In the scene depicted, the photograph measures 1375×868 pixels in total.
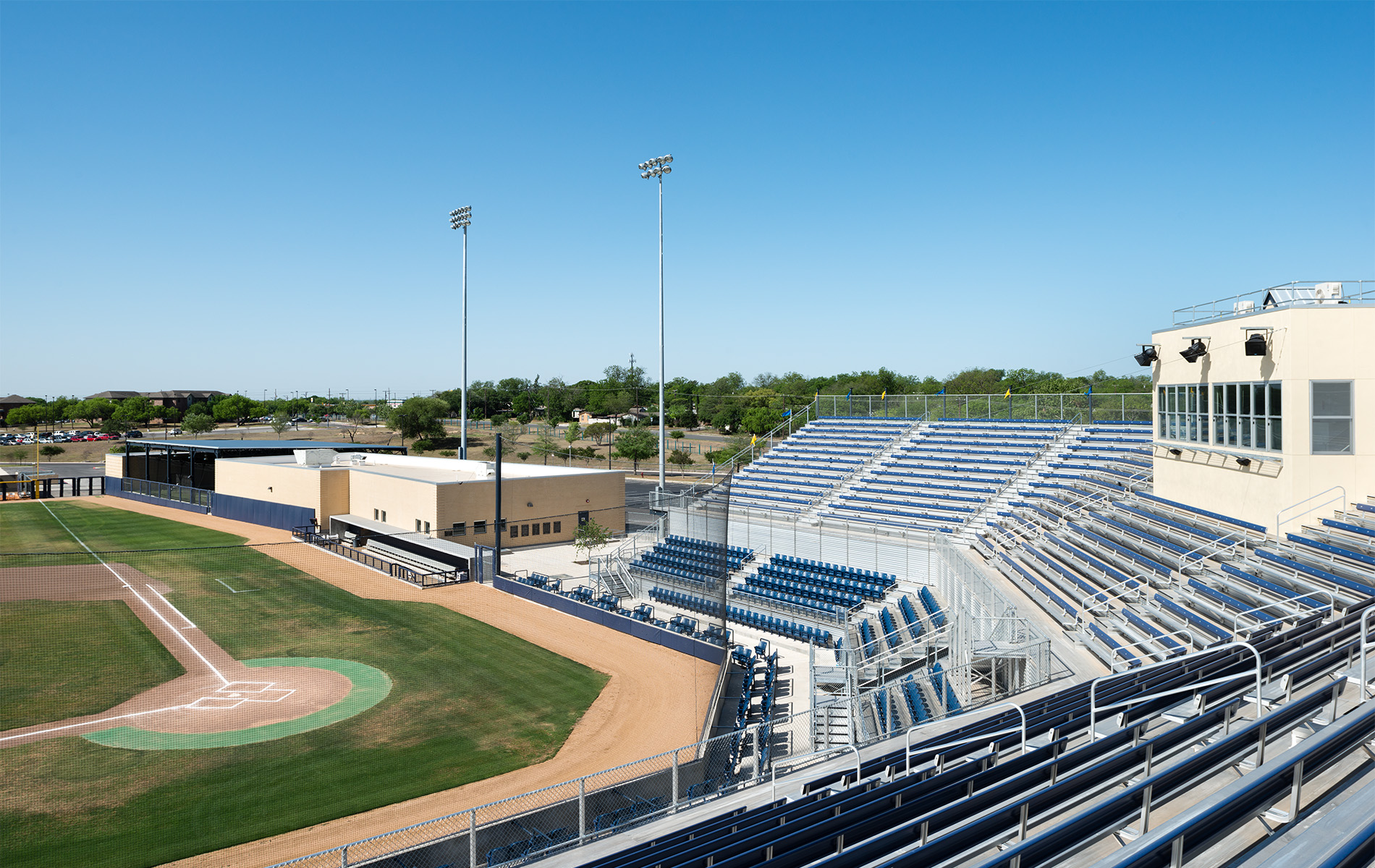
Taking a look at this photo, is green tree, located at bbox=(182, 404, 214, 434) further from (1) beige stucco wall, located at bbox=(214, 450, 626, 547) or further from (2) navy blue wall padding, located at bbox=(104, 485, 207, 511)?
(1) beige stucco wall, located at bbox=(214, 450, 626, 547)

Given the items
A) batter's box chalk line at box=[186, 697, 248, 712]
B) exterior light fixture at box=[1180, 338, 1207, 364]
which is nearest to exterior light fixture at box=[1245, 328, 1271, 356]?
exterior light fixture at box=[1180, 338, 1207, 364]

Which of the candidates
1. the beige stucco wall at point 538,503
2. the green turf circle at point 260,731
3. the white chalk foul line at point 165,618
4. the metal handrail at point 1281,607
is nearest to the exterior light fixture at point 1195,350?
the metal handrail at point 1281,607

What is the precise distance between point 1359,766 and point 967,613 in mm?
11391

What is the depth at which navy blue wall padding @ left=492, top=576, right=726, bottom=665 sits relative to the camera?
63.4 feet

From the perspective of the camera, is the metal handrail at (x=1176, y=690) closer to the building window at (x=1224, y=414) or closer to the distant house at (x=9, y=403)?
the building window at (x=1224, y=414)

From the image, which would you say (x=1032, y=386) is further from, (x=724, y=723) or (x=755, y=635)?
(x=724, y=723)

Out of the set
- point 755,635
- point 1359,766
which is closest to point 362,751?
point 755,635

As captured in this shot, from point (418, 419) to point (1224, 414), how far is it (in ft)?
251

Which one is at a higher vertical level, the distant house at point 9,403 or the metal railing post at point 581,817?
the distant house at point 9,403

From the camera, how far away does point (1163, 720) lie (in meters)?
7.04

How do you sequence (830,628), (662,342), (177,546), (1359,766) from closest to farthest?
(1359,766)
(830,628)
(177,546)
(662,342)

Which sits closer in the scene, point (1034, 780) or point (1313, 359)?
point (1034, 780)

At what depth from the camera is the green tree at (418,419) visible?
81.6m

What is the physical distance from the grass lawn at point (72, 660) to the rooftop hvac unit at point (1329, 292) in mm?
25614
